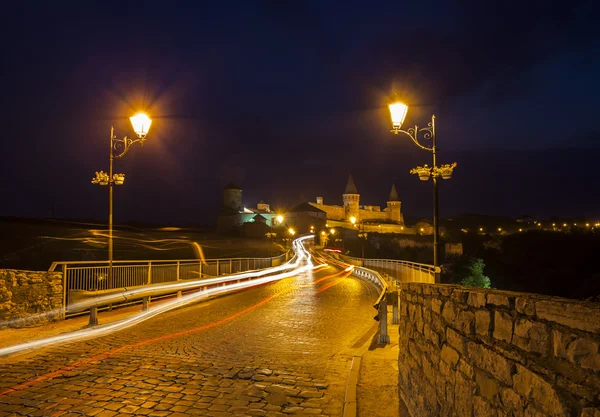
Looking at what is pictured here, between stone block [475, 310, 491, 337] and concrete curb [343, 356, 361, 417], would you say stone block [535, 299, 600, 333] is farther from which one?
concrete curb [343, 356, 361, 417]

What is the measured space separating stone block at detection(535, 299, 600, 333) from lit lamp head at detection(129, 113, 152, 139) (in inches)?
571

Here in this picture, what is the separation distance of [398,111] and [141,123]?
843cm

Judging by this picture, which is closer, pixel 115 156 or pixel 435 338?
pixel 435 338

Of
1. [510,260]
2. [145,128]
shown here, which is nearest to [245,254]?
[145,128]

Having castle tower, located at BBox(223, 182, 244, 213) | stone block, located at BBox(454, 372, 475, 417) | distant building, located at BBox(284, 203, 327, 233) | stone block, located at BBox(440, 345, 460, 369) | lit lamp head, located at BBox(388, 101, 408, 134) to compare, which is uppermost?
castle tower, located at BBox(223, 182, 244, 213)

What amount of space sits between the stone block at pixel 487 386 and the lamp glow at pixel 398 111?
10546mm

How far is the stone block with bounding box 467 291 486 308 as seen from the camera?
11.4 ft

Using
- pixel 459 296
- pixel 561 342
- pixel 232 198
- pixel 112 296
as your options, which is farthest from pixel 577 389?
pixel 232 198

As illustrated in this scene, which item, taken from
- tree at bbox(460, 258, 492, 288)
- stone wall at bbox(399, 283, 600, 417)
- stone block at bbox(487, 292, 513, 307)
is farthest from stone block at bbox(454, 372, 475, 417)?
tree at bbox(460, 258, 492, 288)

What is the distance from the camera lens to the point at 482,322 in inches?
137

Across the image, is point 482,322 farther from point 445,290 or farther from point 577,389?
point 577,389

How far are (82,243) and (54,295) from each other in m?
27.4

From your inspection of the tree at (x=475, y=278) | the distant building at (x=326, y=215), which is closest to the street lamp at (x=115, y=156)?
the tree at (x=475, y=278)

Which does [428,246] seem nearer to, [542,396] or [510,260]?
[510,260]
